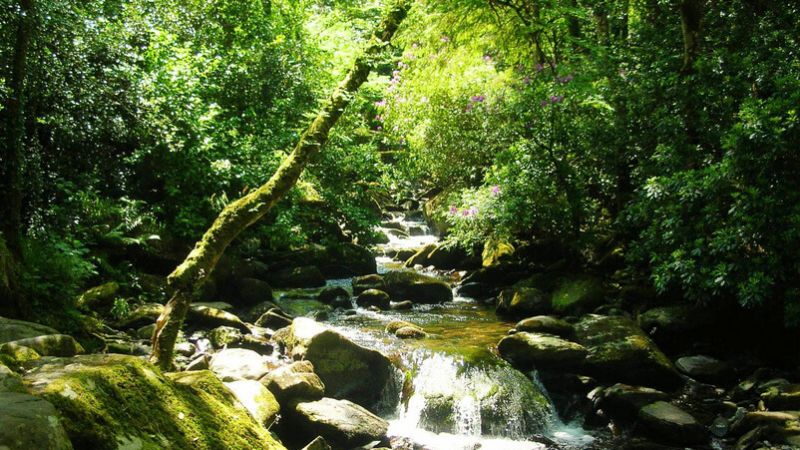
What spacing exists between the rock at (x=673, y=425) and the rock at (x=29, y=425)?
6.74 m

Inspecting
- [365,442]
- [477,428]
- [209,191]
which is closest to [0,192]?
[209,191]

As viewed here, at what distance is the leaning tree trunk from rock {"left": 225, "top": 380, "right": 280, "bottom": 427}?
897 millimetres

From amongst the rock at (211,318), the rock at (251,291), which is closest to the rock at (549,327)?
the rock at (211,318)

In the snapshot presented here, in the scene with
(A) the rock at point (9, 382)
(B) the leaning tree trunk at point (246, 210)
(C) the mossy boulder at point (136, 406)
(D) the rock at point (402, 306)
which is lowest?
(D) the rock at point (402, 306)

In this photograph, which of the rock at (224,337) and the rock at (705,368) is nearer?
the rock at (705,368)

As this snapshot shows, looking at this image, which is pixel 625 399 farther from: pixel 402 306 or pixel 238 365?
pixel 402 306

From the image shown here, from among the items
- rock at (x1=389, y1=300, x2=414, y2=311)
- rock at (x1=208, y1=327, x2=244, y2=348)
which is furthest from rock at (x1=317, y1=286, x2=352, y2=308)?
rock at (x1=208, y1=327, x2=244, y2=348)

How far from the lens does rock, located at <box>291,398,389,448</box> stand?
21.1 ft

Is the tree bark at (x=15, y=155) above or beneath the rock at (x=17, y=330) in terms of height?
above

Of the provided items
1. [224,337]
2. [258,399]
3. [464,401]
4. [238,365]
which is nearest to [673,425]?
[464,401]

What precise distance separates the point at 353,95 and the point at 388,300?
20.0ft

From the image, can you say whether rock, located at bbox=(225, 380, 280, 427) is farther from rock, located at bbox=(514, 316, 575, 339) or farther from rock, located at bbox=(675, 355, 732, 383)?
rock, located at bbox=(675, 355, 732, 383)

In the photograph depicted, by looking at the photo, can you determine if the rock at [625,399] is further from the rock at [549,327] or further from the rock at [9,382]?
the rock at [9,382]

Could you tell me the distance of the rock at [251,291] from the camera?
442 inches
